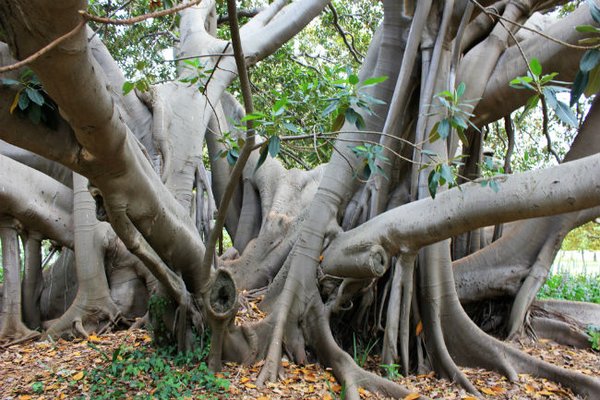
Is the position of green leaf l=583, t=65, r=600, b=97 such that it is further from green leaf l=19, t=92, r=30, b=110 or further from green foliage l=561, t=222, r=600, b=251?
green foliage l=561, t=222, r=600, b=251

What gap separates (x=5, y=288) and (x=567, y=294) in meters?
6.75

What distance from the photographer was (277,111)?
273 cm

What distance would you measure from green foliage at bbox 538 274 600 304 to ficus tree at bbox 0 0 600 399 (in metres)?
1.88

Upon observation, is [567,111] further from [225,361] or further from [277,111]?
[225,361]

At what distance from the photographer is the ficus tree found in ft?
9.53

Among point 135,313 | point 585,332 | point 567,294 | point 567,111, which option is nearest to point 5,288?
point 135,313

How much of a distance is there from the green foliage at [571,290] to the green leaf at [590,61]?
19.3ft

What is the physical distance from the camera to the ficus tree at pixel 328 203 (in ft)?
9.53

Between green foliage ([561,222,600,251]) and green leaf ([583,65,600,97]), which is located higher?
green foliage ([561,222,600,251])

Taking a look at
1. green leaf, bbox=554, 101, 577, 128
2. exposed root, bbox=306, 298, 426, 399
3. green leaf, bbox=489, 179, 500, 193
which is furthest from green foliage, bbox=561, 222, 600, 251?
green leaf, bbox=554, 101, 577, 128

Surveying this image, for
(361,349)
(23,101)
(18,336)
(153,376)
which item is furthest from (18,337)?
(23,101)

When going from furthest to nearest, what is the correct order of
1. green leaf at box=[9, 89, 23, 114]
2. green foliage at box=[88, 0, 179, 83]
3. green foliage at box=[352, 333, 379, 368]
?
green foliage at box=[88, 0, 179, 83] < green foliage at box=[352, 333, 379, 368] < green leaf at box=[9, 89, 23, 114]

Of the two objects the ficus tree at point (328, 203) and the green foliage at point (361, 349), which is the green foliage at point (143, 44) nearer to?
the ficus tree at point (328, 203)

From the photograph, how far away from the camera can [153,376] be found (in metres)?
3.93
